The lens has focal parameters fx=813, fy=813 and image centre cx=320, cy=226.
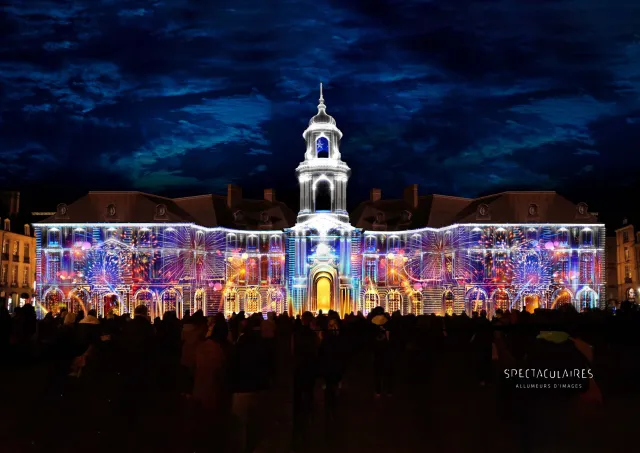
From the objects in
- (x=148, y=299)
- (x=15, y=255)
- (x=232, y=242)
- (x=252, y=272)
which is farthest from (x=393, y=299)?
(x=15, y=255)

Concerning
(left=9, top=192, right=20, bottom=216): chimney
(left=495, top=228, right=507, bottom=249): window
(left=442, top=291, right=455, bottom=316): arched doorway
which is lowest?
(left=442, top=291, right=455, bottom=316): arched doorway

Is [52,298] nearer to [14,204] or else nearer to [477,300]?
[14,204]

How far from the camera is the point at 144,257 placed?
65.1 m

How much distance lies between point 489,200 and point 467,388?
4901cm

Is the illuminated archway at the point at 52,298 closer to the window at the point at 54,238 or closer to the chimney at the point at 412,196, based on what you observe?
the window at the point at 54,238

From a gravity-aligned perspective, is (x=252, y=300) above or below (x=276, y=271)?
below

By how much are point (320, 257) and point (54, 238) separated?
2163 cm

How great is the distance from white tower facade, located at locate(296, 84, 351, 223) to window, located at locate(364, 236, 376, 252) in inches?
166

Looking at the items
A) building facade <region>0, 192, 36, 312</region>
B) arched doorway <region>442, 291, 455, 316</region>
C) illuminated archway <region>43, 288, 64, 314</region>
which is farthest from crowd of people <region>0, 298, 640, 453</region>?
building facade <region>0, 192, 36, 312</region>

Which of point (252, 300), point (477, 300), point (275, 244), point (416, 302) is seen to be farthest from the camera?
point (275, 244)

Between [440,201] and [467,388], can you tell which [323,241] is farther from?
[467,388]

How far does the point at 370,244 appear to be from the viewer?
7100 centimetres

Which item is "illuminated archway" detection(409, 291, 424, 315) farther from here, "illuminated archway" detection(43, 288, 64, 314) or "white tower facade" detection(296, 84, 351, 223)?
"illuminated archway" detection(43, 288, 64, 314)

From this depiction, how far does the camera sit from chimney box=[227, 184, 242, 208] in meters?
74.5
